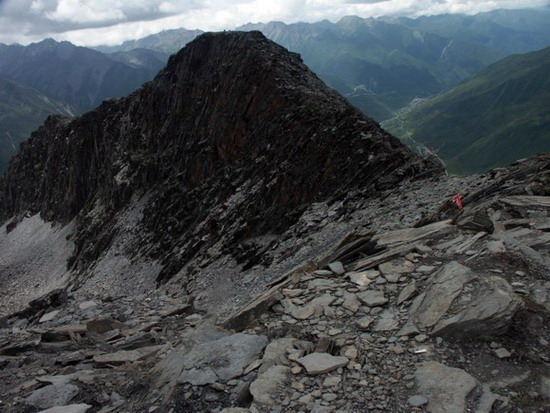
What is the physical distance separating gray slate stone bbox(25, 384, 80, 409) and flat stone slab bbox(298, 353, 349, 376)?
23.5 feet

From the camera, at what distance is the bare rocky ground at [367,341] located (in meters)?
10.5

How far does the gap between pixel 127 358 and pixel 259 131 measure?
3565 cm

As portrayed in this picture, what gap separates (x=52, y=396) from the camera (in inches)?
532

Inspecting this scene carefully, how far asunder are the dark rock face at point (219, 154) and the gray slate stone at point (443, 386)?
22979 millimetres

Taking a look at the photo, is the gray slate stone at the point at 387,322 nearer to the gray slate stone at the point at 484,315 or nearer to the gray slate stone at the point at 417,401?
the gray slate stone at the point at 484,315

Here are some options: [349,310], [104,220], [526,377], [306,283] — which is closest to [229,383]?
[349,310]

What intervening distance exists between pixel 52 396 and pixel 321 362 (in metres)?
8.27

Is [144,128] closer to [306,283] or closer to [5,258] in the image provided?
[5,258]

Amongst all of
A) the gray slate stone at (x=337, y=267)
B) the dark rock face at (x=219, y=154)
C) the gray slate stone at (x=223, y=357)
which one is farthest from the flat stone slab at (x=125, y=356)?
the dark rock face at (x=219, y=154)

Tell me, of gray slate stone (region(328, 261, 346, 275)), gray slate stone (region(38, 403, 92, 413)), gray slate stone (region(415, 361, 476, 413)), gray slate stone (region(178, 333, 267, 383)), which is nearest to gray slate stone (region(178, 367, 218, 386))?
gray slate stone (region(178, 333, 267, 383))

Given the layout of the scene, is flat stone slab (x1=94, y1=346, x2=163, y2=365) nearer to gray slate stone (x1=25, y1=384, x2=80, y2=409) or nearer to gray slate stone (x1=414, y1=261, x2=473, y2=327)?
gray slate stone (x1=25, y1=384, x2=80, y2=409)

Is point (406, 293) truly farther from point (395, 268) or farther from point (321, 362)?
point (321, 362)

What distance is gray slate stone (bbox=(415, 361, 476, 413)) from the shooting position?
9.70 metres

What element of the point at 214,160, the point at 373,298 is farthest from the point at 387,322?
the point at 214,160
